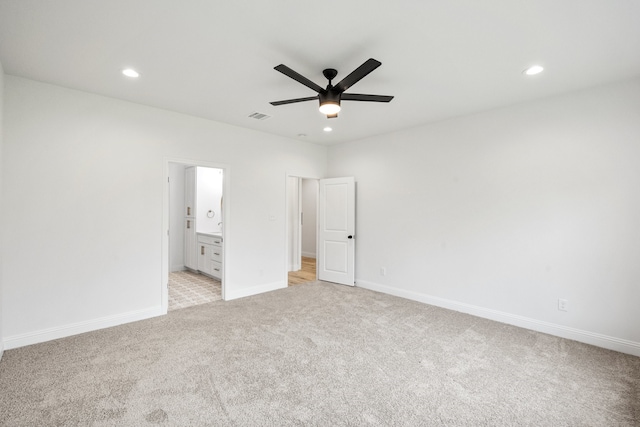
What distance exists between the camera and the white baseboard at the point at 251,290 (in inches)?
176

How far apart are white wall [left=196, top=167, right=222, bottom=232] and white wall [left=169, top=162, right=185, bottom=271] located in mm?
676

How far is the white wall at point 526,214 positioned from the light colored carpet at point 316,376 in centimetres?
44

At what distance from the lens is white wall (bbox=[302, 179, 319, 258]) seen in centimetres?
833

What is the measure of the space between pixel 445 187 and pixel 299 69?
2.67 metres

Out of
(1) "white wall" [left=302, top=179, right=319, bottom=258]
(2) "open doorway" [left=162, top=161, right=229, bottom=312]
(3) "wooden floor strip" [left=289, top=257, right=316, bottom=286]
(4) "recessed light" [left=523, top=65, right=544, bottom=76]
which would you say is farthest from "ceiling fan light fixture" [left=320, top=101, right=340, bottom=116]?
(1) "white wall" [left=302, top=179, right=319, bottom=258]

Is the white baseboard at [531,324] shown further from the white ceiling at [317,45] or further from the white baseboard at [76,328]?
the white baseboard at [76,328]

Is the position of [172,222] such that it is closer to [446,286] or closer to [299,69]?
[299,69]

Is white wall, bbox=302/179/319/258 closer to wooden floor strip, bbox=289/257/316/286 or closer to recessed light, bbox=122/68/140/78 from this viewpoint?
wooden floor strip, bbox=289/257/316/286

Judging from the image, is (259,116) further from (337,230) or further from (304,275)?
(304,275)

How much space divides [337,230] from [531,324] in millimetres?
3114

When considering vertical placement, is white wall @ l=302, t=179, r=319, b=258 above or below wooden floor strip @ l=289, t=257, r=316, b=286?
above

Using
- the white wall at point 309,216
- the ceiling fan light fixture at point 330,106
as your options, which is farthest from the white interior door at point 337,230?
the ceiling fan light fixture at point 330,106

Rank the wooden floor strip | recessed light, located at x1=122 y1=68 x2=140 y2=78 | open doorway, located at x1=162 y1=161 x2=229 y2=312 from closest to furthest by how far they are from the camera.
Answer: recessed light, located at x1=122 y1=68 x2=140 y2=78 → open doorway, located at x1=162 y1=161 x2=229 y2=312 → the wooden floor strip

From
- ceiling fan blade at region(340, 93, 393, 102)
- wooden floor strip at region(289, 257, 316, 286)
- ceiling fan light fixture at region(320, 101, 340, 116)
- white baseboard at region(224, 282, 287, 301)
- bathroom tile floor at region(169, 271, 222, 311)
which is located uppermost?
ceiling fan blade at region(340, 93, 393, 102)
